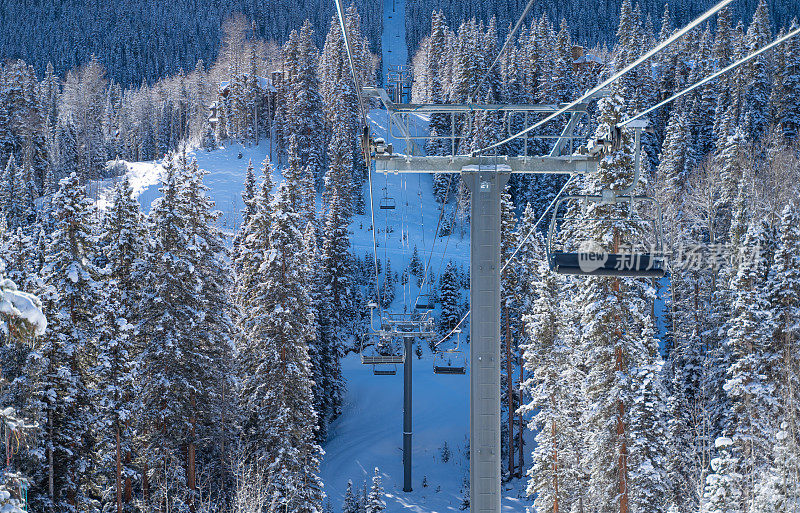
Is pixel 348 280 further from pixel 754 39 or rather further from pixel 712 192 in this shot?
pixel 754 39

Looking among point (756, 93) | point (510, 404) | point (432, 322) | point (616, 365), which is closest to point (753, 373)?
point (616, 365)

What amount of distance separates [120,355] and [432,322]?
15641 millimetres

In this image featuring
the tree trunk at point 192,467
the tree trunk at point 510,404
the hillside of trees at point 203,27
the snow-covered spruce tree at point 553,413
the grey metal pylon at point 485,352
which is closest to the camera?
the grey metal pylon at point 485,352

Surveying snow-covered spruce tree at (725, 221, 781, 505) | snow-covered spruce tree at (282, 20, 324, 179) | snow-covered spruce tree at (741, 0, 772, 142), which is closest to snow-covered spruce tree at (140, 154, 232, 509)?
snow-covered spruce tree at (725, 221, 781, 505)

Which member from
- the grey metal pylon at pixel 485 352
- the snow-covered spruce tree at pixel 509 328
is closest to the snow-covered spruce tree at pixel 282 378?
the snow-covered spruce tree at pixel 509 328

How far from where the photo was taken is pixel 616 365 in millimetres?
22062

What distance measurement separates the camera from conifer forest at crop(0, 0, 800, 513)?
12.6 m

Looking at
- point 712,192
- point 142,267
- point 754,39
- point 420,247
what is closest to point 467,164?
point 142,267

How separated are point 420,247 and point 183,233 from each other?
1539 inches

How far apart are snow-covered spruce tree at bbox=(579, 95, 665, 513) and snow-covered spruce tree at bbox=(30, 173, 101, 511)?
15026mm

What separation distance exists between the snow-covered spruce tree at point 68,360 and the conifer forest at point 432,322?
77 millimetres

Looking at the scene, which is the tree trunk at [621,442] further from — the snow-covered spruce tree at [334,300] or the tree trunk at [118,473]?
the snow-covered spruce tree at [334,300]

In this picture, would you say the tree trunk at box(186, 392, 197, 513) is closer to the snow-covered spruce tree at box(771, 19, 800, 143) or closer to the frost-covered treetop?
the frost-covered treetop

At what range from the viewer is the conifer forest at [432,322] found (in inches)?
498
